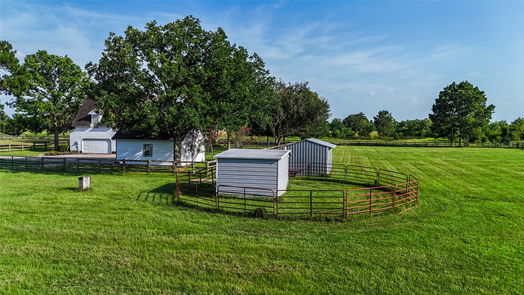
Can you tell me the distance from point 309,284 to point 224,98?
19250 millimetres

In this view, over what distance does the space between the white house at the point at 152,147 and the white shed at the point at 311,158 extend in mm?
10907

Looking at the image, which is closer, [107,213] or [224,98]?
[107,213]

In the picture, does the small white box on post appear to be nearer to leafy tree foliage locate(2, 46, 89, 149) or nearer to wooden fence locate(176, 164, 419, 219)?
wooden fence locate(176, 164, 419, 219)

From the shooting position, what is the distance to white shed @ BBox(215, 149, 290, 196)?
14.9 metres

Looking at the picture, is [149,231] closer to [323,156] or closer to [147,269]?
[147,269]

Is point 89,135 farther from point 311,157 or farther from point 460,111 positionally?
point 460,111

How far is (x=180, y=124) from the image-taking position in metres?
21.9

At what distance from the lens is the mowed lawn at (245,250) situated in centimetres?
688

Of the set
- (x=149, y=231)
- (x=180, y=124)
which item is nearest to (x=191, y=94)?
(x=180, y=124)

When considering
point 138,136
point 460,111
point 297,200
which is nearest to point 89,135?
point 138,136

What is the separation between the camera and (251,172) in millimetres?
15219

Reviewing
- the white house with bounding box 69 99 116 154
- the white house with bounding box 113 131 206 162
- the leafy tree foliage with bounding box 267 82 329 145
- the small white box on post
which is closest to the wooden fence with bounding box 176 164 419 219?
the small white box on post

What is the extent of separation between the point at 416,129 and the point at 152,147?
9799 cm

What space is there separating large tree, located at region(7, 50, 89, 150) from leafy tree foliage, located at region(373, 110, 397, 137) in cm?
9244
